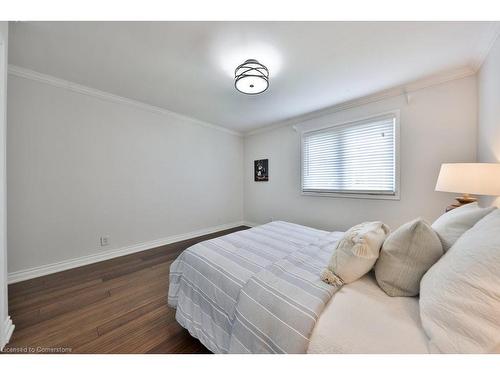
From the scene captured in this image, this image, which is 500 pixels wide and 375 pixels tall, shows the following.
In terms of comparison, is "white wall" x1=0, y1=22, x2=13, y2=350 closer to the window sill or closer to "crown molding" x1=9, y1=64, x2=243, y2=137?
"crown molding" x1=9, y1=64, x2=243, y2=137

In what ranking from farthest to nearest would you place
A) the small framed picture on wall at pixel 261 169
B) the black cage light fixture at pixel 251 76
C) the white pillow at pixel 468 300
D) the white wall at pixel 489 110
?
1. the small framed picture on wall at pixel 261 169
2. the black cage light fixture at pixel 251 76
3. the white wall at pixel 489 110
4. the white pillow at pixel 468 300

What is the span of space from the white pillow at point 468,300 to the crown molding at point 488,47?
73.2 inches

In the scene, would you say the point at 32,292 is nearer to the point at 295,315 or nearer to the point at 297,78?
the point at 295,315

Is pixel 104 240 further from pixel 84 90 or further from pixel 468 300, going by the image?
pixel 468 300

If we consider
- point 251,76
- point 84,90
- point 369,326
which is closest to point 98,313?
point 369,326

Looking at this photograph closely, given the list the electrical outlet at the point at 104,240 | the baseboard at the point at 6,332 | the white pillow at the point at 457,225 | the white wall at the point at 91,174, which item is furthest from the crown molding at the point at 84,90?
the white pillow at the point at 457,225

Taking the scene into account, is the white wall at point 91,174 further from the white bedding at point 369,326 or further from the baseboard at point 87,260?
the white bedding at point 369,326

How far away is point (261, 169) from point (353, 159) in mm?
1896

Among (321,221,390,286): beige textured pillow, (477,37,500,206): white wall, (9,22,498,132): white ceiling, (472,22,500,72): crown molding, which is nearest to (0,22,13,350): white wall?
(9,22,498,132): white ceiling

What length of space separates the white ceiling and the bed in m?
1.78

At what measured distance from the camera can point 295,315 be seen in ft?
→ 2.72

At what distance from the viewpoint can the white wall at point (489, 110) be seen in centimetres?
159

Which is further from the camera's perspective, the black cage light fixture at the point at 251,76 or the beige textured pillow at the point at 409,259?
the black cage light fixture at the point at 251,76

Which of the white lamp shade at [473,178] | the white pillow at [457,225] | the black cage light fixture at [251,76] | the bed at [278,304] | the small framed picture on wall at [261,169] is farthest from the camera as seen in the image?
the small framed picture on wall at [261,169]
